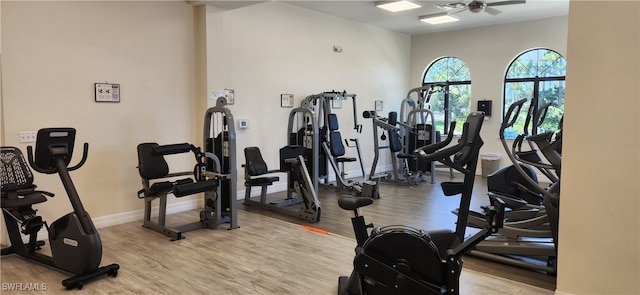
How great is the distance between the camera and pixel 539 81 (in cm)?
802

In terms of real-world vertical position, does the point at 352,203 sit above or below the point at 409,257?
above

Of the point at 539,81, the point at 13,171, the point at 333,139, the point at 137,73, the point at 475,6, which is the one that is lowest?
the point at 13,171

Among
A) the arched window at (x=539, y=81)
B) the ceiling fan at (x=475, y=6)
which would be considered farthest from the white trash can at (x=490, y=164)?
the ceiling fan at (x=475, y=6)

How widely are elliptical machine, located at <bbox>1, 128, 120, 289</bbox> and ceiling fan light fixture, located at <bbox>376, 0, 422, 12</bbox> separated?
4773mm

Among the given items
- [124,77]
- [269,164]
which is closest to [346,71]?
[269,164]

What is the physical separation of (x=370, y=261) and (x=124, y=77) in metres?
3.68

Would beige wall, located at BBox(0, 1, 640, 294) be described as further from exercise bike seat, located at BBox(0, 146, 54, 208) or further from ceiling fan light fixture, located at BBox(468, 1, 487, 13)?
ceiling fan light fixture, located at BBox(468, 1, 487, 13)

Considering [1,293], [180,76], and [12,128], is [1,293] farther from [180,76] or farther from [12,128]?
[180,76]

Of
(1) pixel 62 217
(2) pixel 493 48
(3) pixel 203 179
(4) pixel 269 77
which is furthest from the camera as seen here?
(2) pixel 493 48

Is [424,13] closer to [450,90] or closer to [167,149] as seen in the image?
[450,90]

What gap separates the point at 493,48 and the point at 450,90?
123 centimetres

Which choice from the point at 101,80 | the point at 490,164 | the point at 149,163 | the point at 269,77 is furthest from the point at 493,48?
the point at 101,80

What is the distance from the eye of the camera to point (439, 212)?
5449 millimetres

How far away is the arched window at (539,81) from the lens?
7.86 meters
